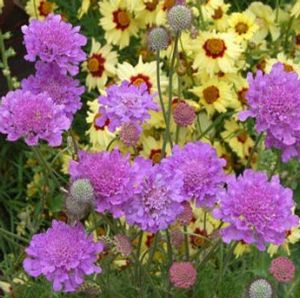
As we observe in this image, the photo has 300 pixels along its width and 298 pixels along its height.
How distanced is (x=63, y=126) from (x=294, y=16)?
1.37 meters

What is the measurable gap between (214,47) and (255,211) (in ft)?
3.44

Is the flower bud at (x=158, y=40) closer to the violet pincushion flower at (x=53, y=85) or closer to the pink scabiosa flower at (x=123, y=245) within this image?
the violet pincushion flower at (x=53, y=85)

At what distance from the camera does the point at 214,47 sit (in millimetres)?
2375

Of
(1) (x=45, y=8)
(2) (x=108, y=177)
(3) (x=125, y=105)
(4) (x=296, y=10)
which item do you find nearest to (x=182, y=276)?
(2) (x=108, y=177)

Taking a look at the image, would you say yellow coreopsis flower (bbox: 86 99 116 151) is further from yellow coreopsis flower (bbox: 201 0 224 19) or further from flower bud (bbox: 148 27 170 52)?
flower bud (bbox: 148 27 170 52)

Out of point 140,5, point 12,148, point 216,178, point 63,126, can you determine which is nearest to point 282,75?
point 216,178

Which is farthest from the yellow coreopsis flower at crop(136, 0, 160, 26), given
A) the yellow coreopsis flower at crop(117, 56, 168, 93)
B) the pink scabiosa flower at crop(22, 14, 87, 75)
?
the pink scabiosa flower at crop(22, 14, 87, 75)

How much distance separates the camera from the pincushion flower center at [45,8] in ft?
9.22

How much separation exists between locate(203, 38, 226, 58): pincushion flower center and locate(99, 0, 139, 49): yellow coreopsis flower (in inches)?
12.1

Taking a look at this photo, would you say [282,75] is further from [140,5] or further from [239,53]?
[140,5]

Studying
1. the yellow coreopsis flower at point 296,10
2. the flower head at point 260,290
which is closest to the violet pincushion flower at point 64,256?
the flower head at point 260,290

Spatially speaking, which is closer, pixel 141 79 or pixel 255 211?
pixel 255 211

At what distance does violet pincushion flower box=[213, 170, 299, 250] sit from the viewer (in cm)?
140

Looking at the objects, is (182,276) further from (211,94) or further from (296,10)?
(296,10)
